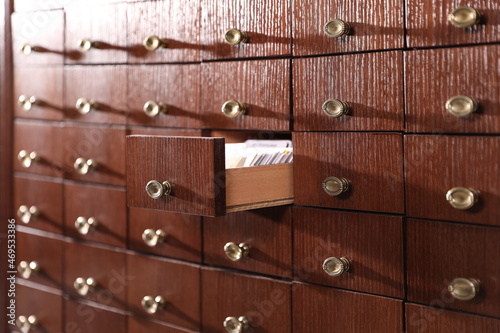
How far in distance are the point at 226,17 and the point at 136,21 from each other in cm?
31

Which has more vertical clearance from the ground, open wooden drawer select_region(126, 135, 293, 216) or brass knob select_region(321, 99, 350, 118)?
brass knob select_region(321, 99, 350, 118)

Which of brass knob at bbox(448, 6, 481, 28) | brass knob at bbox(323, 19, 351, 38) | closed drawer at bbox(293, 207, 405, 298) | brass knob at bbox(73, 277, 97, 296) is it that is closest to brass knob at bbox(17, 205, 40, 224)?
brass knob at bbox(73, 277, 97, 296)

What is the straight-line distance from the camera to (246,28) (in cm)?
164

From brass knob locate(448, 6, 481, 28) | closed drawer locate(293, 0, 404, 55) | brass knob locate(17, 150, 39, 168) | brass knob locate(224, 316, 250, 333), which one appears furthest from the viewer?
brass knob locate(17, 150, 39, 168)

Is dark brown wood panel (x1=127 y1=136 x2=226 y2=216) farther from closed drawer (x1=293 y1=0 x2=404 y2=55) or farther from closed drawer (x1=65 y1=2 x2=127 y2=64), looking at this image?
closed drawer (x1=65 y1=2 x2=127 y2=64)

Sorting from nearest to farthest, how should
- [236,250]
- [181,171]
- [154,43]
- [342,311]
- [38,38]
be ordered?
[181,171], [342,311], [236,250], [154,43], [38,38]

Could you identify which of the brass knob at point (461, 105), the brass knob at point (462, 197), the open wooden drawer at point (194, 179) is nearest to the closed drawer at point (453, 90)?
the brass knob at point (461, 105)

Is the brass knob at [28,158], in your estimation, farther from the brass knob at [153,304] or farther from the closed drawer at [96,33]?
the brass knob at [153,304]

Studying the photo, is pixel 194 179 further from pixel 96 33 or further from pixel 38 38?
pixel 38 38

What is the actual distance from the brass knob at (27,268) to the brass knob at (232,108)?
0.94m

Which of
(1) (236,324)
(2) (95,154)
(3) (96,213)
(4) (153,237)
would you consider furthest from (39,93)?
Answer: (1) (236,324)

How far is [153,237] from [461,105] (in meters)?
0.90

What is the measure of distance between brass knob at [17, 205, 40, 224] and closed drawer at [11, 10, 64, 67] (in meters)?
0.45

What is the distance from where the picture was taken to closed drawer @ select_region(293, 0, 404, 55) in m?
1.42
